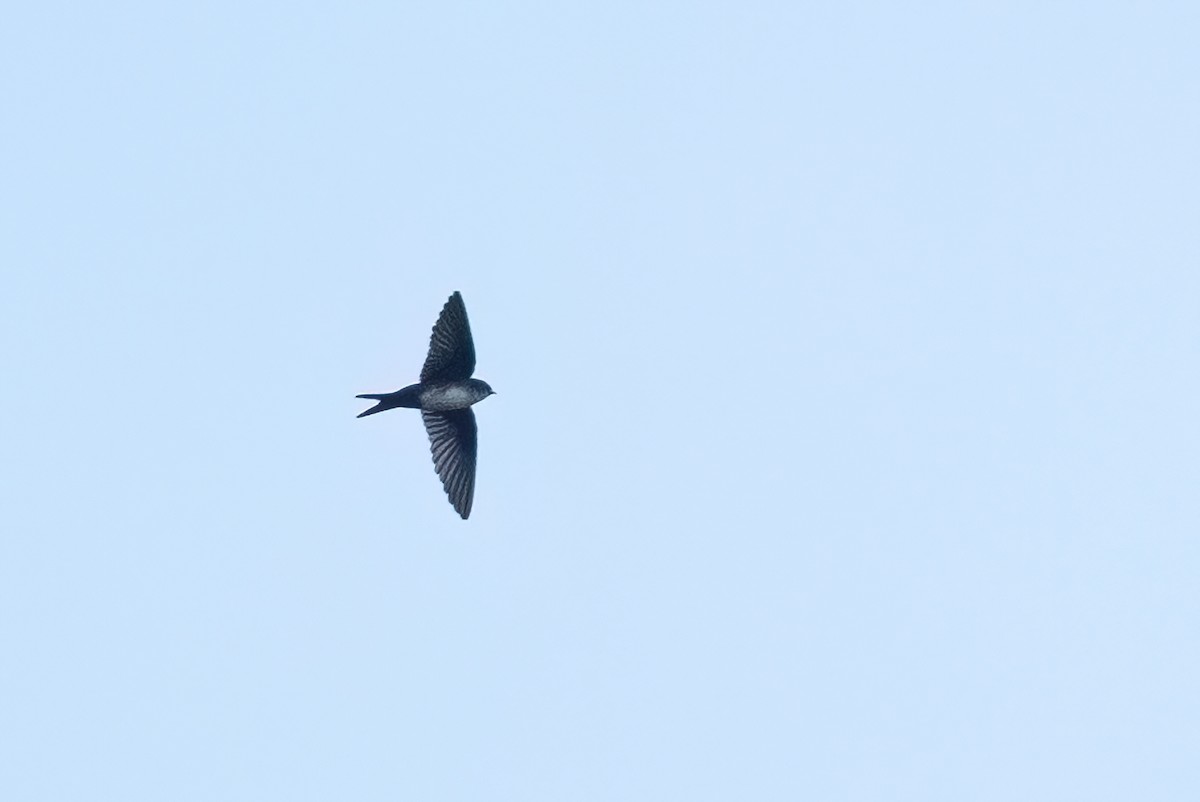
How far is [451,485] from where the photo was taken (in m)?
27.6

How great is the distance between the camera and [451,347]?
1050 inches

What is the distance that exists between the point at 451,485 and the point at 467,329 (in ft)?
7.30

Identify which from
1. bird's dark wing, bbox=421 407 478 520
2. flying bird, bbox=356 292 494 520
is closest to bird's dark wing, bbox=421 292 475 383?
flying bird, bbox=356 292 494 520

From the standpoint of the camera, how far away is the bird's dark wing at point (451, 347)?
26531 mm

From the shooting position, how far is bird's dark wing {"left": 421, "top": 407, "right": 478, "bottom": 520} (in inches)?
1085

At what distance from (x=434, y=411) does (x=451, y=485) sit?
1.02 meters

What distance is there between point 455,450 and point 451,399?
886 millimetres

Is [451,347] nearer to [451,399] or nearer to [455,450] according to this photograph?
[451,399]

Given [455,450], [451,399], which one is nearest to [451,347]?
[451,399]

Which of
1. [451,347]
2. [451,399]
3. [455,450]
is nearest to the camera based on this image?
[451,347]

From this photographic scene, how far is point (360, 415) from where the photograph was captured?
86.1 ft

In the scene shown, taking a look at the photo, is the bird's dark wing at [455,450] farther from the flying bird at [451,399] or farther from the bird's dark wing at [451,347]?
the bird's dark wing at [451,347]

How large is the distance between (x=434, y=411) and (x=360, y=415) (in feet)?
4.67

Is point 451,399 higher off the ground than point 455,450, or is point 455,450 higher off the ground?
point 451,399
